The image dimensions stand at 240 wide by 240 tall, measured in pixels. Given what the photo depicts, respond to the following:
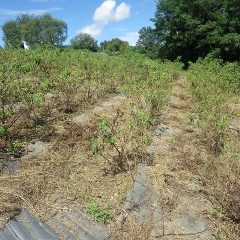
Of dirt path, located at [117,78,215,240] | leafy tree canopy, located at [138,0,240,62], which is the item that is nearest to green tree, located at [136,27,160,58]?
leafy tree canopy, located at [138,0,240,62]

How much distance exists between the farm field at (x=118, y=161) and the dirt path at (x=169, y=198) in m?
0.01

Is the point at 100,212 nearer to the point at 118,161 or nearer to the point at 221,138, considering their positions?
the point at 118,161

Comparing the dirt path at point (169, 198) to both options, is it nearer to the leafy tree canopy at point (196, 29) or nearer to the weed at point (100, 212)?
the weed at point (100, 212)

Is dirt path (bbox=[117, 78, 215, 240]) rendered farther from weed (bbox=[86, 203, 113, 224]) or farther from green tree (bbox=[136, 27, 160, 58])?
green tree (bbox=[136, 27, 160, 58])

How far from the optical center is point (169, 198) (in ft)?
13.4

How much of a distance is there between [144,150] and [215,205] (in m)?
1.44

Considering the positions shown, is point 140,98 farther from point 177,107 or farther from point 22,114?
point 22,114

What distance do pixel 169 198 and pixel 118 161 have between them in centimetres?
99

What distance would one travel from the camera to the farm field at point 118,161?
148 inches

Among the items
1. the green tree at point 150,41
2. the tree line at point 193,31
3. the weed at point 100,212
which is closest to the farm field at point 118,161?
the weed at point 100,212

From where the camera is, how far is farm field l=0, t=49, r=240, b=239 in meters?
3.76

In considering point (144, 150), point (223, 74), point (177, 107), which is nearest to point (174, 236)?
point (144, 150)

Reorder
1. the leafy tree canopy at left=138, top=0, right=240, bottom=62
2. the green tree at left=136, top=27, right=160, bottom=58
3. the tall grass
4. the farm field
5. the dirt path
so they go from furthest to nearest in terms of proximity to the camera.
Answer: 1. the green tree at left=136, top=27, right=160, bottom=58
2. the leafy tree canopy at left=138, top=0, right=240, bottom=62
3. the tall grass
4. the farm field
5. the dirt path

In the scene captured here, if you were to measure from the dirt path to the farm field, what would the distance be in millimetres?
12
